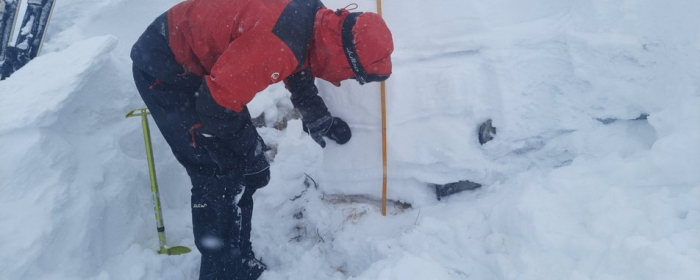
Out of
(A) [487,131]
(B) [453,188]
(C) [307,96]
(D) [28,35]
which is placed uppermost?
(C) [307,96]

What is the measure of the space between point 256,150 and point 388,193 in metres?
1.03

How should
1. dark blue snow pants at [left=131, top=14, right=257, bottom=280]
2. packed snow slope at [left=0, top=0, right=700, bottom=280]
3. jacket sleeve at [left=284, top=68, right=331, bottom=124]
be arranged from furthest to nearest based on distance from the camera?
jacket sleeve at [left=284, top=68, right=331, bottom=124], dark blue snow pants at [left=131, top=14, right=257, bottom=280], packed snow slope at [left=0, top=0, right=700, bottom=280]

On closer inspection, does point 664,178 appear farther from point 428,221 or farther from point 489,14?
point 489,14

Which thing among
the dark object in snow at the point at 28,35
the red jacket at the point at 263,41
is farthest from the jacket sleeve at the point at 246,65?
the dark object in snow at the point at 28,35

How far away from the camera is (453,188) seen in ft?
9.91

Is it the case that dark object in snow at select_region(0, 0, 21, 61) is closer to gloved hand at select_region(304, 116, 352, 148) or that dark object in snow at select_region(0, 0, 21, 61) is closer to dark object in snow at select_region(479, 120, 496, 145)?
gloved hand at select_region(304, 116, 352, 148)

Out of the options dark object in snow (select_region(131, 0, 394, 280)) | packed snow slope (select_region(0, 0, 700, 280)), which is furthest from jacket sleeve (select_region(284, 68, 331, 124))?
packed snow slope (select_region(0, 0, 700, 280))

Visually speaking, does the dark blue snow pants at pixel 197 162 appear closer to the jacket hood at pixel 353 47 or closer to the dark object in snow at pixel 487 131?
the jacket hood at pixel 353 47

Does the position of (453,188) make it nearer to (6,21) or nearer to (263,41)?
(263,41)

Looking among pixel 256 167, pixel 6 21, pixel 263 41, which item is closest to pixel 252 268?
pixel 256 167

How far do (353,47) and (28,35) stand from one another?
458 cm

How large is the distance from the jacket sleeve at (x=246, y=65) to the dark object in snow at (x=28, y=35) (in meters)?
4.01

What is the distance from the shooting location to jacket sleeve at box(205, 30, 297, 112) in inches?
77.9

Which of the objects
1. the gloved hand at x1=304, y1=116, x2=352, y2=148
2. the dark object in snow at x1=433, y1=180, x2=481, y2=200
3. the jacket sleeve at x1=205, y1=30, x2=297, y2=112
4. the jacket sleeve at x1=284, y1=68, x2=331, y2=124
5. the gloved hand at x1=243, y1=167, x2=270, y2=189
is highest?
the jacket sleeve at x1=205, y1=30, x2=297, y2=112
